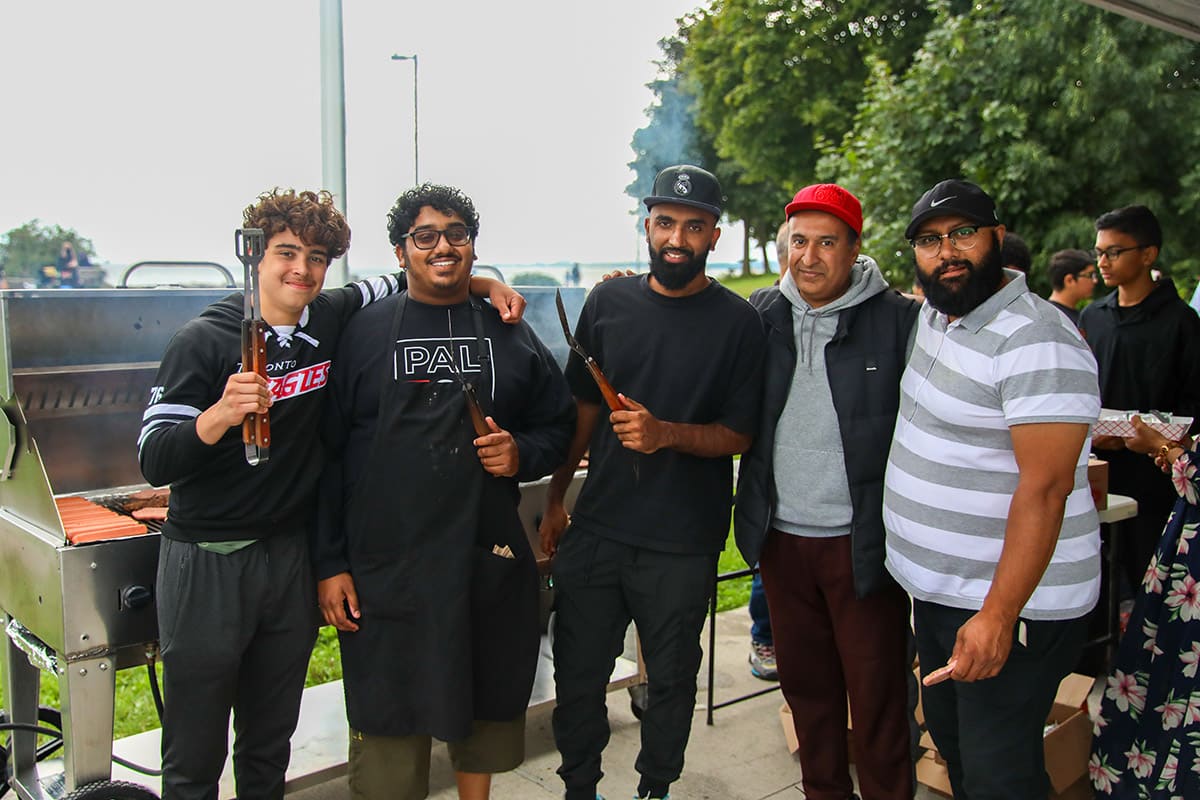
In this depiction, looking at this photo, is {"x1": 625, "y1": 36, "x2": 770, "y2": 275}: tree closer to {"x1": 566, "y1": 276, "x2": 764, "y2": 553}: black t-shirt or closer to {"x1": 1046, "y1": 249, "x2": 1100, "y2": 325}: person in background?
{"x1": 1046, "y1": 249, "x2": 1100, "y2": 325}: person in background

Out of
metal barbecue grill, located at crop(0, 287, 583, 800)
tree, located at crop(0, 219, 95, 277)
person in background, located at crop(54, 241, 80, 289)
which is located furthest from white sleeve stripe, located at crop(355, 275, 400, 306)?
tree, located at crop(0, 219, 95, 277)

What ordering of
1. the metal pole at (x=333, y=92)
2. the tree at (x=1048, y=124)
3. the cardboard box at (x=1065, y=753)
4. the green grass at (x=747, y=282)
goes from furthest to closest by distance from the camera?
the green grass at (x=747, y=282) → the tree at (x=1048, y=124) → the metal pole at (x=333, y=92) → the cardboard box at (x=1065, y=753)

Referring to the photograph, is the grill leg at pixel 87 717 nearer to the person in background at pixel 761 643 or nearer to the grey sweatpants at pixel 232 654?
the grey sweatpants at pixel 232 654

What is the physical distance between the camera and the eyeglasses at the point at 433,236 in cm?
249

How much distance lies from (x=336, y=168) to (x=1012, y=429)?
144 inches

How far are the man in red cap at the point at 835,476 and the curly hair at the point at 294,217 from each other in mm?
1227

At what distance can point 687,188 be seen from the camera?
2.64 m

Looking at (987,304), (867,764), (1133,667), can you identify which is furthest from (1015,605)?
(1133,667)

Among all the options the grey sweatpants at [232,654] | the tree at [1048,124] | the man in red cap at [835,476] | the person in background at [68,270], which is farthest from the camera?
the person in background at [68,270]

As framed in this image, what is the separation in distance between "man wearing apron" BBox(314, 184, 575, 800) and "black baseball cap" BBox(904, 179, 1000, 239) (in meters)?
1.13

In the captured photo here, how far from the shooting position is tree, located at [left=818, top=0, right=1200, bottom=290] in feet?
31.9

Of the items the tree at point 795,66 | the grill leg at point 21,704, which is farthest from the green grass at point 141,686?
the tree at point 795,66

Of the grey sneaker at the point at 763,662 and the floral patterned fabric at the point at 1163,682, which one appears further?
the grey sneaker at the point at 763,662

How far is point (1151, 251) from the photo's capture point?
4.08 m
